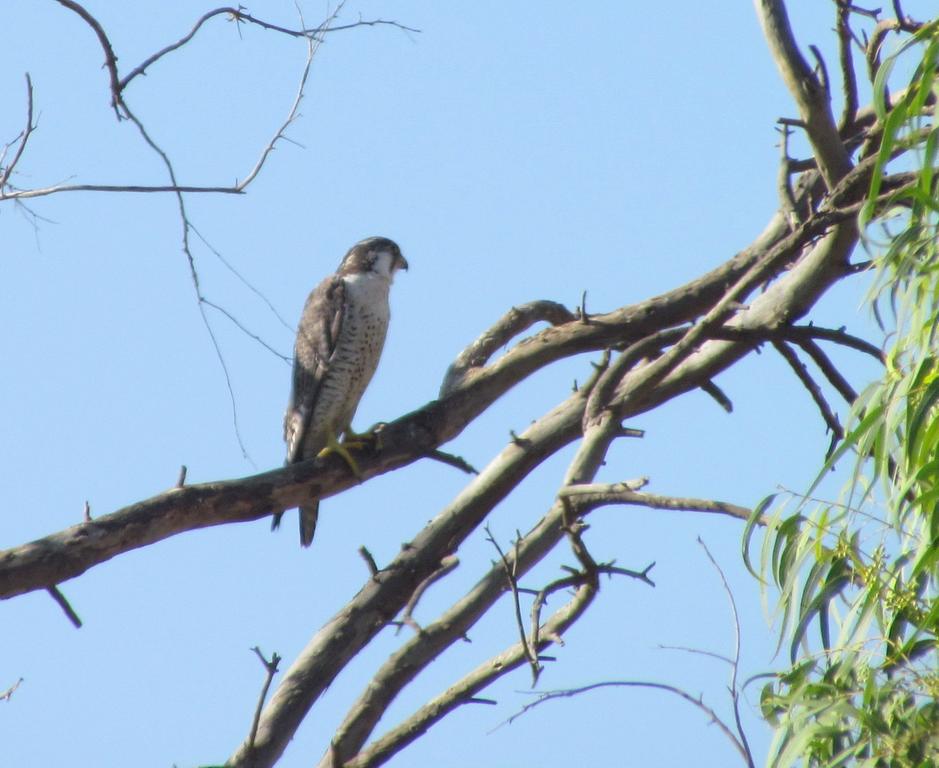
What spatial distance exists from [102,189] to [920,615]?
1886 millimetres

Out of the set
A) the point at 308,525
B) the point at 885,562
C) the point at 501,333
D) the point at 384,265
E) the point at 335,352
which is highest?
the point at 384,265

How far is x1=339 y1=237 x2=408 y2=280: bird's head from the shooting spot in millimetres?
5258

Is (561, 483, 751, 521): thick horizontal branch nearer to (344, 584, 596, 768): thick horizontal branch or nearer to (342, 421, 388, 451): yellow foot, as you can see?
(344, 584, 596, 768): thick horizontal branch

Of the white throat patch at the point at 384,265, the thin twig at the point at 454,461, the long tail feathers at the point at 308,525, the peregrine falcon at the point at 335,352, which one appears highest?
the white throat patch at the point at 384,265

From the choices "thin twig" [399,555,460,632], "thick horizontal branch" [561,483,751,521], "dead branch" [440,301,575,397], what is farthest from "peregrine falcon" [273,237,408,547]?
"thick horizontal branch" [561,483,751,521]

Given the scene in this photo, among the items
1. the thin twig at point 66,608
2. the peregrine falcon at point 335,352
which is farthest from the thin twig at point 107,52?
the peregrine falcon at point 335,352

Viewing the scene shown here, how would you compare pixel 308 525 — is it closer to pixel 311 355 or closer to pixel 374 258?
pixel 311 355

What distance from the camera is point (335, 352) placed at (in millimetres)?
4992

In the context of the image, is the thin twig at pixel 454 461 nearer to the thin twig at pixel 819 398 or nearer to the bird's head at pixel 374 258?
the thin twig at pixel 819 398

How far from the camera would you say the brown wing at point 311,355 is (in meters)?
4.91

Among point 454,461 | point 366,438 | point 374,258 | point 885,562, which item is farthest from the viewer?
point 374,258

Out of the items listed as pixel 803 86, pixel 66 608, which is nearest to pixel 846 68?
pixel 803 86

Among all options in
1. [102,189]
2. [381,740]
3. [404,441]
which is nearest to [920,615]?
[381,740]

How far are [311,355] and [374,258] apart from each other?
505 millimetres
